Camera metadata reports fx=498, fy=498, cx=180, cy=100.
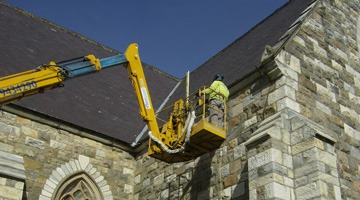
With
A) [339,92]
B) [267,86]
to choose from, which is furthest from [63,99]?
[339,92]

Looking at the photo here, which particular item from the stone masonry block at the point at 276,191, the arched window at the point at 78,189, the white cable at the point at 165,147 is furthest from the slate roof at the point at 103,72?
the stone masonry block at the point at 276,191

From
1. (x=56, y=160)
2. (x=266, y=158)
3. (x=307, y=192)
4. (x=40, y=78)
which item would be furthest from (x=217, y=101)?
(x=56, y=160)

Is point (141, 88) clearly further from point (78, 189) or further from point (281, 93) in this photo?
point (78, 189)

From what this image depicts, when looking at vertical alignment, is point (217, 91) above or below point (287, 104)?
above

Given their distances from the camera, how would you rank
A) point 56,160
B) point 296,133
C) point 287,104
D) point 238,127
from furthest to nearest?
point 56,160 → point 238,127 → point 287,104 → point 296,133

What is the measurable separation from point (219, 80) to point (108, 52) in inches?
375

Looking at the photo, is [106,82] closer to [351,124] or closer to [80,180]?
[80,180]

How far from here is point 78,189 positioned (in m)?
11.8

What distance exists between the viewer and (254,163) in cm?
831

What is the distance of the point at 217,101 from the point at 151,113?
1.40 meters

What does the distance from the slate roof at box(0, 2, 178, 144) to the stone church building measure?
47 mm

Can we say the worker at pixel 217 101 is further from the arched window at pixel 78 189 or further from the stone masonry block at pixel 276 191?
the arched window at pixel 78 189

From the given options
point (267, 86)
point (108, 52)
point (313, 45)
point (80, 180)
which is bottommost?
point (80, 180)

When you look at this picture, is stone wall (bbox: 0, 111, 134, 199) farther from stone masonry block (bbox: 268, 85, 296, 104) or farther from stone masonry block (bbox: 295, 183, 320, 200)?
stone masonry block (bbox: 295, 183, 320, 200)
